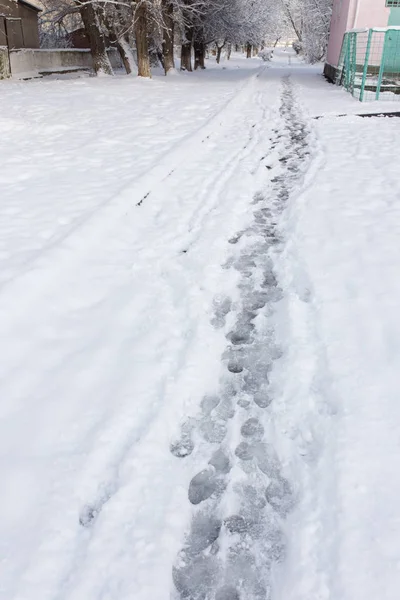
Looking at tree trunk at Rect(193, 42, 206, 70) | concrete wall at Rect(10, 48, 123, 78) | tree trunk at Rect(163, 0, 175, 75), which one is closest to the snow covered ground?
tree trunk at Rect(163, 0, 175, 75)

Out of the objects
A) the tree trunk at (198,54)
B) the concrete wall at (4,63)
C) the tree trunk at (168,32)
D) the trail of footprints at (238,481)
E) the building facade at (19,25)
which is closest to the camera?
the trail of footprints at (238,481)

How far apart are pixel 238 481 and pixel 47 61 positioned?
85.7 feet

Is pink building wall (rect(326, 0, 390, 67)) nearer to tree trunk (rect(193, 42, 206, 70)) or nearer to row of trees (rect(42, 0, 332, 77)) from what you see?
row of trees (rect(42, 0, 332, 77))

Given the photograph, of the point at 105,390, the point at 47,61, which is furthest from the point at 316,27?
the point at 105,390

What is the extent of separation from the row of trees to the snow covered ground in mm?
14296

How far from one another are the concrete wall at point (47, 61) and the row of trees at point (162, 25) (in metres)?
1.23

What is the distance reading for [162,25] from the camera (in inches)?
692

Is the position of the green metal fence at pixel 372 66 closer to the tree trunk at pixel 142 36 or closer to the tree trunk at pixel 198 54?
the tree trunk at pixel 142 36

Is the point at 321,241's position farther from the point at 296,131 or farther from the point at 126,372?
the point at 296,131

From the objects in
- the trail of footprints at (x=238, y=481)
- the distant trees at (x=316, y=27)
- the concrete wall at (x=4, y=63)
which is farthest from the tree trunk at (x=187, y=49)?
the trail of footprints at (x=238, y=481)

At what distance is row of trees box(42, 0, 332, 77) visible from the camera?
1738cm

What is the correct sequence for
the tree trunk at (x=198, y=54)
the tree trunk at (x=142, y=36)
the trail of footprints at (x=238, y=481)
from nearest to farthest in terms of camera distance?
the trail of footprints at (x=238, y=481), the tree trunk at (x=142, y=36), the tree trunk at (x=198, y=54)

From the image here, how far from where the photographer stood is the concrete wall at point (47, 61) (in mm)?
20281

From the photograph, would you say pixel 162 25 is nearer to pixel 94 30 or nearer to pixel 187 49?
pixel 94 30
